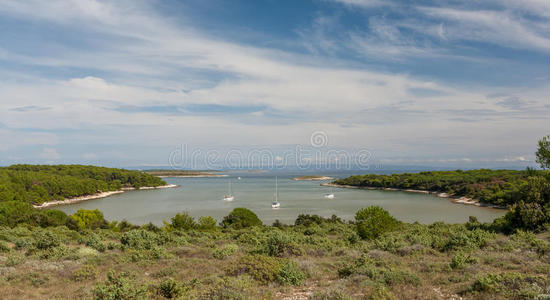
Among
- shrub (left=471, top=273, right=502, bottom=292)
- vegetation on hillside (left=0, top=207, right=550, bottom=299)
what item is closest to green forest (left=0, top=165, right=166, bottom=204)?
vegetation on hillside (left=0, top=207, right=550, bottom=299)

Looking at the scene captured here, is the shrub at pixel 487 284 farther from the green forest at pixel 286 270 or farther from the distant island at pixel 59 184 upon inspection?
the distant island at pixel 59 184

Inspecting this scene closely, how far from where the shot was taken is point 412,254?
11469 millimetres

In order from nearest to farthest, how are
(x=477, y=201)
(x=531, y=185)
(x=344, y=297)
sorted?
1. (x=344, y=297)
2. (x=531, y=185)
3. (x=477, y=201)

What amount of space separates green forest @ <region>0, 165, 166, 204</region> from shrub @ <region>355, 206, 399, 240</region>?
168 ft

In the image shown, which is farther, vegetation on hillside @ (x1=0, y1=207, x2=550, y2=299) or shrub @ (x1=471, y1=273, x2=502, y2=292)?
vegetation on hillside @ (x1=0, y1=207, x2=550, y2=299)

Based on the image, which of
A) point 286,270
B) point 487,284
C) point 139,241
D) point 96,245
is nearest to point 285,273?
point 286,270

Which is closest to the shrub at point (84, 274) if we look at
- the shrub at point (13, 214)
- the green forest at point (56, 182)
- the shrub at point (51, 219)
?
the shrub at point (51, 219)

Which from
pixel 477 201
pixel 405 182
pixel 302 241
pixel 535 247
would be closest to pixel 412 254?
pixel 535 247

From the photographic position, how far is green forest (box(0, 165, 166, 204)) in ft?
204

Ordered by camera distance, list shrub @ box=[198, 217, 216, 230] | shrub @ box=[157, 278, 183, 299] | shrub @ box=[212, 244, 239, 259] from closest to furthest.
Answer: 1. shrub @ box=[157, 278, 183, 299]
2. shrub @ box=[212, 244, 239, 259]
3. shrub @ box=[198, 217, 216, 230]

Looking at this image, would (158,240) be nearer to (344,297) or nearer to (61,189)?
(344,297)

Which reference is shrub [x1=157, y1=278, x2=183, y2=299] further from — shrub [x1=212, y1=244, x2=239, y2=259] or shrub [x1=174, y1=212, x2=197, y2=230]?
shrub [x1=174, y1=212, x2=197, y2=230]

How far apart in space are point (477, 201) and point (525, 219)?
1991 inches

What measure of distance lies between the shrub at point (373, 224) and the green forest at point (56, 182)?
168 ft
